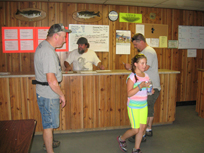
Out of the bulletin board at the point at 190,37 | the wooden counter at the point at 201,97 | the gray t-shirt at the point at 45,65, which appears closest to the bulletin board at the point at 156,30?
the bulletin board at the point at 190,37

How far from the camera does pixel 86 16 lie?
4.16 meters

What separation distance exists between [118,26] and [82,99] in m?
2.24

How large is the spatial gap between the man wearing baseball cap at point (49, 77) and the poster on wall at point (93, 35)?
2.23 metres

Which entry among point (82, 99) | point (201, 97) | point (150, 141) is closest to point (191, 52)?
point (201, 97)

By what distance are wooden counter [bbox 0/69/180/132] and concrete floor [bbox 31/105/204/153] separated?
193mm

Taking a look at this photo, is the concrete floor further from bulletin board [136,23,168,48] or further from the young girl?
bulletin board [136,23,168,48]

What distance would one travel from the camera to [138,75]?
2189mm

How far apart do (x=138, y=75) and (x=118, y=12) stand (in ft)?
8.69

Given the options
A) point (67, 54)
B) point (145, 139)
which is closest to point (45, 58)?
point (145, 139)

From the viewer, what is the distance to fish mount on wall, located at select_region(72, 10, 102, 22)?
4112 mm

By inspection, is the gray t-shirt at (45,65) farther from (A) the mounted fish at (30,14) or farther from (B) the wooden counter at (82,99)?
(A) the mounted fish at (30,14)

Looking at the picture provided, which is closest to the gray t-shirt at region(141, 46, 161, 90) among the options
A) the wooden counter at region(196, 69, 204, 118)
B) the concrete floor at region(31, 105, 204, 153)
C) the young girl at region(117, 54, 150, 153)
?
the young girl at region(117, 54, 150, 153)

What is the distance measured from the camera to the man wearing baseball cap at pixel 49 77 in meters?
1.88

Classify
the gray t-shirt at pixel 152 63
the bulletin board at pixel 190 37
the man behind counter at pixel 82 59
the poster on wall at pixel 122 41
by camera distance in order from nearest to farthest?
the gray t-shirt at pixel 152 63, the man behind counter at pixel 82 59, the poster on wall at pixel 122 41, the bulletin board at pixel 190 37
